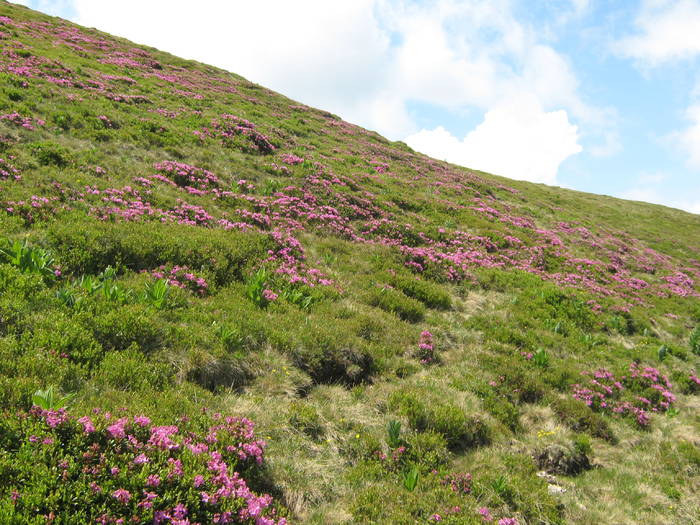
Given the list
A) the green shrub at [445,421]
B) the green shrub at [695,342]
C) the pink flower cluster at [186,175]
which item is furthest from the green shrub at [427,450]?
the green shrub at [695,342]

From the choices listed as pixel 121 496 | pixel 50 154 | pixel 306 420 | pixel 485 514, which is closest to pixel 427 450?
pixel 485 514

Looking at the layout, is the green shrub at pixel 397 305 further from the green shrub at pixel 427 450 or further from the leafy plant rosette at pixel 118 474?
the leafy plant rosette at pixel 118 474

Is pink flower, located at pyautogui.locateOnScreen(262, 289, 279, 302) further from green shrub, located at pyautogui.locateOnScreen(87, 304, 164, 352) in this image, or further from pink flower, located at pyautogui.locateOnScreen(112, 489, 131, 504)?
pink flower, located at pyautogui.locateOnScreen(112, 489, 131, 504)

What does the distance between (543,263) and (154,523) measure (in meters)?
19.7

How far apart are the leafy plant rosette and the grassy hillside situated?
0.03 metres

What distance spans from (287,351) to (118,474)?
425 centimetres

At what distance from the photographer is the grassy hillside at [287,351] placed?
476 centimetres

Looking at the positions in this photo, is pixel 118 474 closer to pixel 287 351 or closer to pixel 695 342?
pixel 287 351

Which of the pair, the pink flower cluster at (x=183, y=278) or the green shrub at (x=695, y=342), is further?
the green shrub at (x=695, y=342)

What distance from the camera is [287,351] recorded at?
8.18m

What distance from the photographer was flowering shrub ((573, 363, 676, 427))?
9.92m

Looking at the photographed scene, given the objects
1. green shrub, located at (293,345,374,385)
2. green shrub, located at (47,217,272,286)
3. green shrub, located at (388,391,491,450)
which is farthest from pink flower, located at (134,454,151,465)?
green shrub, located at (47,217,272,286)

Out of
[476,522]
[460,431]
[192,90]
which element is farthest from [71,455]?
[192,90]

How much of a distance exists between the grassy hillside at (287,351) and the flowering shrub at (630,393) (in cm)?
7
